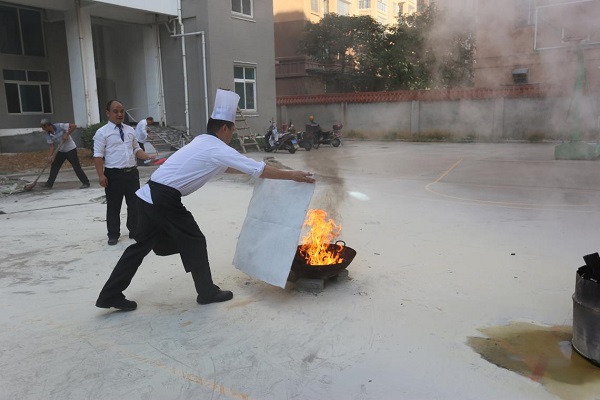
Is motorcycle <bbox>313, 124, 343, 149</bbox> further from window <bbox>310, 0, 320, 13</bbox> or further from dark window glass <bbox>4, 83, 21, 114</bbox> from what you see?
window <bbox>310, 0, 320, 13</bbox>

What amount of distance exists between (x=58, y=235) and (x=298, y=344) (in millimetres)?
4360

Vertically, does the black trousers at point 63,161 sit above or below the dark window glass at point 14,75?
below

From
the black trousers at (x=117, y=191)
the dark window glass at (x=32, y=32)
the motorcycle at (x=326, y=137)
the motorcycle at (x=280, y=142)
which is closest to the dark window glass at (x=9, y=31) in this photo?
the dark window glass at (x=32, y=32)

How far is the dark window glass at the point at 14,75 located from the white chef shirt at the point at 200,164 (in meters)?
16.9

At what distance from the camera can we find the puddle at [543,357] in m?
2.61

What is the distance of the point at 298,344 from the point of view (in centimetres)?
313

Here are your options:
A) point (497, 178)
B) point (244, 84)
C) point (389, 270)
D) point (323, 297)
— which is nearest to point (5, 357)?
point (323, 297)

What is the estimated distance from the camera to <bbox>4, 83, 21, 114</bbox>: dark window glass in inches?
658

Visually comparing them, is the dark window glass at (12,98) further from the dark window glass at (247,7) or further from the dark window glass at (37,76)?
the dark window glass at (247,7)

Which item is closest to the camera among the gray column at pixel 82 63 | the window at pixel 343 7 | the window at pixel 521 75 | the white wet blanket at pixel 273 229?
the white wet blanket at pixel 273 229

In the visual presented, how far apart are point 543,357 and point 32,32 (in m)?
20.3

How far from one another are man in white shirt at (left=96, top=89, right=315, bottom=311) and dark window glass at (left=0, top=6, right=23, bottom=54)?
56.2 feet

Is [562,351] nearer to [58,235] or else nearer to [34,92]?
[58,235]

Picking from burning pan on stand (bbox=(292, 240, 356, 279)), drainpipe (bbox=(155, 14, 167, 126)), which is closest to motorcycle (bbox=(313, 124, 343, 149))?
drainpipe (bbox=(155, 14, 167, 126))
